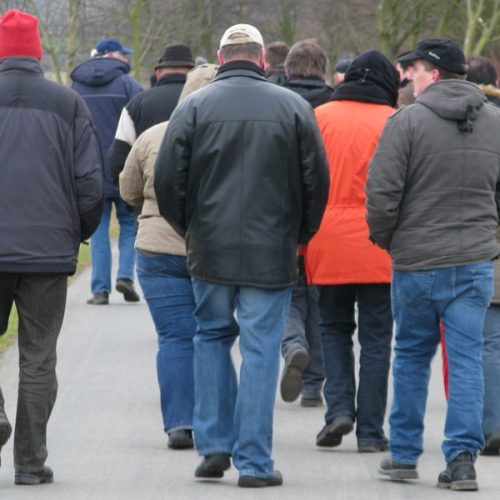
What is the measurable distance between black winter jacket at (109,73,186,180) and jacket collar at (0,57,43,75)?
95.8 inches

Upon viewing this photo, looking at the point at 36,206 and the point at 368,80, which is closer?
the point at 36,206

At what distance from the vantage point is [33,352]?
22.4 ft

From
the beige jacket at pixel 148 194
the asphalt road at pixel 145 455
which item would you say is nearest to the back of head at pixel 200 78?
the beige jacket at pixel 148 194

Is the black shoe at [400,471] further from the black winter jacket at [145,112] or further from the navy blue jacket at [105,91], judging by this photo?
the navy blue jacket at [105,91]

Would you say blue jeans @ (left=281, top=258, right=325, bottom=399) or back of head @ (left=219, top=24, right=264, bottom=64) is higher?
back of head @ (left=219, top=24, right=264, bottom=64)

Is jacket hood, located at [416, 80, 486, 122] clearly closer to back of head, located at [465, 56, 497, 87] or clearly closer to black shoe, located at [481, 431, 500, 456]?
back of head, located at [465, 56, 497, 87]

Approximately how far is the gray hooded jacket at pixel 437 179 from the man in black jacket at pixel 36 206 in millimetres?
1217

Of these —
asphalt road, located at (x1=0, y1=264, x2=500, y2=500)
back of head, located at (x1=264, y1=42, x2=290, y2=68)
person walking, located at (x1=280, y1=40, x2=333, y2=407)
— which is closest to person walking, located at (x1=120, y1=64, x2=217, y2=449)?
asphalt road, located at (x1=0, y1=264, x2=500, y2=500)

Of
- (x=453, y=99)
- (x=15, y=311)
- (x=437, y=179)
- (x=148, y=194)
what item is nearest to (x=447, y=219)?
(x=437, y=179)

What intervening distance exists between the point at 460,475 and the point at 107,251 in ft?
24.0

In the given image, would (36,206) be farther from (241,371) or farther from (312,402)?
(312,402)

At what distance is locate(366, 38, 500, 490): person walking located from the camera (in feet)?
22.0

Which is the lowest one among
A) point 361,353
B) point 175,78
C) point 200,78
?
point 361,353

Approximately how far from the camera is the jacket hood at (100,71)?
13.9m
